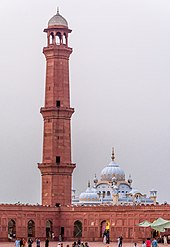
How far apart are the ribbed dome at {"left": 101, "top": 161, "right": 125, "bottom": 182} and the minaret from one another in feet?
69.2

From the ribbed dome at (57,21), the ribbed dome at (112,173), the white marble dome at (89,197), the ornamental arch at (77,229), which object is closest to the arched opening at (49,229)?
the ornamental arch at (77,229)

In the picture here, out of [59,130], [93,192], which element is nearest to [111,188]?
[93,192]

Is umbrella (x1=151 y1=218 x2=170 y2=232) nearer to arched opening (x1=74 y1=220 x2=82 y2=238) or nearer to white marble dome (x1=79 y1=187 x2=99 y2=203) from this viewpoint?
arched opening (x1=74 y1=220 x2=82 y2=238)

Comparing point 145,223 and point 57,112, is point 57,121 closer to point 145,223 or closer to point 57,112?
point 57,112

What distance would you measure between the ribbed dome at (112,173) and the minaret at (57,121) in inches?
831

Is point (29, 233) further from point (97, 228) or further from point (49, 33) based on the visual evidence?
point (49, 33)

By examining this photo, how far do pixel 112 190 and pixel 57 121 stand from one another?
2018cm

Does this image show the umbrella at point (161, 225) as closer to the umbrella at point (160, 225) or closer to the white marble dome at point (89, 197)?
the umbrella at point (160, 225)

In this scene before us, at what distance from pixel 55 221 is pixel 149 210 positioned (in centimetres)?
672

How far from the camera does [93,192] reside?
72.4m

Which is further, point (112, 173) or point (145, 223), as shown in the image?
point (112, 173)

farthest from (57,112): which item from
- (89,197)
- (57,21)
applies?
(89,197)

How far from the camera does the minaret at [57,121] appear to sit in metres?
52.5

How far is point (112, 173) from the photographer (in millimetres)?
74062
